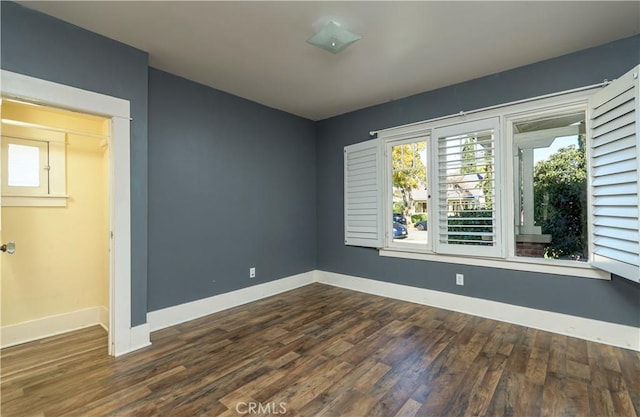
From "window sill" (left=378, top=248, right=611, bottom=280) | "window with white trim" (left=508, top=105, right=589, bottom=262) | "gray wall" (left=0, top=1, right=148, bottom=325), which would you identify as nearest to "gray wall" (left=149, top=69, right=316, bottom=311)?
"gray wall" (left=0, top=1, right=148, bottom=325)

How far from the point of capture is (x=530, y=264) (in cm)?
296

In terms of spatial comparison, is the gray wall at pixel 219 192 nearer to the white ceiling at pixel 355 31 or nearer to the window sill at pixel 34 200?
the white ceiling at pixel 355 31

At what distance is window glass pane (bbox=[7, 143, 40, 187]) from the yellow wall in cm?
24

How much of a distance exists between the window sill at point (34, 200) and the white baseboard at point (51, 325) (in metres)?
1.11

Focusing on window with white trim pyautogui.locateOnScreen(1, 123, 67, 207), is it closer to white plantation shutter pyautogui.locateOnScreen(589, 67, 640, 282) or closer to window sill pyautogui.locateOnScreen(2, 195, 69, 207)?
window sill pyautogui.locateOnScreen(2, 195, 69, 207)

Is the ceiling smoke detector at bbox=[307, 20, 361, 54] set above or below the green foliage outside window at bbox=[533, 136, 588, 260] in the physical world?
above

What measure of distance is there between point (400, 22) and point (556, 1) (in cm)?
107

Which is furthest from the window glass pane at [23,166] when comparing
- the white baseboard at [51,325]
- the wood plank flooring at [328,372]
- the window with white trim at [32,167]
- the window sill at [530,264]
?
the window sill at [530,264]

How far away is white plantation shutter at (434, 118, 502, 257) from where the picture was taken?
3166 mm

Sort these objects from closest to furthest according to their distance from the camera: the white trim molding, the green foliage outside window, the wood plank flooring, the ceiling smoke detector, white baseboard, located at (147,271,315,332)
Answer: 1. the wood plank flooring
2. the ceiling smoke detector
3. the white trim molding
4. the green foliage outside window
5. white baseboard, located at (147,271,315,332)

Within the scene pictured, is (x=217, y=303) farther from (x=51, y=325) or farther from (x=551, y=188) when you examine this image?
(x=551, y=188)

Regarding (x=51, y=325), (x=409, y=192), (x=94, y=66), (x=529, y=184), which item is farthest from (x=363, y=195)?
(x=51, y=325)

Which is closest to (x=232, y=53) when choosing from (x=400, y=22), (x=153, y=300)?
(x=400, y=22)

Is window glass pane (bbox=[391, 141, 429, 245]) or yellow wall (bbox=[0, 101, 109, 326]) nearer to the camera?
yellow wall (bbox=[0, 101, 109, 326])
